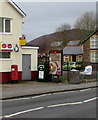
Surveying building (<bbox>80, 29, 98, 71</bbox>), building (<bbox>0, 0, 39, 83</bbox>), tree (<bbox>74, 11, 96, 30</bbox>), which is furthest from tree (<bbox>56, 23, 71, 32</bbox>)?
building (<bbox>0, 0, 39, 83</bbox>)

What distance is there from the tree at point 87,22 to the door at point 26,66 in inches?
1493

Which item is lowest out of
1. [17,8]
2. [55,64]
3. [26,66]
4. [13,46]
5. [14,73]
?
[14,73]

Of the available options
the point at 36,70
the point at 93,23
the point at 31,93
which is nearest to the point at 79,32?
the point at 93,23

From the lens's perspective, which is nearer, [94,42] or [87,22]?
[94,42]

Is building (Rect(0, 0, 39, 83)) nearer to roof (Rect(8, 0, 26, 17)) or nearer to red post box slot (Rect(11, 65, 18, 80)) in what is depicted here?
roof (Rect(8, 0, 26, 17))

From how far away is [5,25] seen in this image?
67.8 feet

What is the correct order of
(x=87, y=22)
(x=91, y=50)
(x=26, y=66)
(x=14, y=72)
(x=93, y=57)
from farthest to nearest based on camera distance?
(x=87, y=22), (x=91, y=50), (x=93, y=57), (x=26, y=66), (x=14, y=72)

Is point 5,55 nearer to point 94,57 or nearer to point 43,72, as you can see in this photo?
point 43,72

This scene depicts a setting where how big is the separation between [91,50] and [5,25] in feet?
92.7

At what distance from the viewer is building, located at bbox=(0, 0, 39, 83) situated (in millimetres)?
20234

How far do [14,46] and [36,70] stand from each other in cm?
294

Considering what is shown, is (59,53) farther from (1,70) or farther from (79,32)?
(79,32)

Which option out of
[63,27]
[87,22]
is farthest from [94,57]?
[63,27]

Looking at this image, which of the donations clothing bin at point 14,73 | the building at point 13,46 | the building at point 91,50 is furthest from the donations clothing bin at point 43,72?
the building at point 91,50
